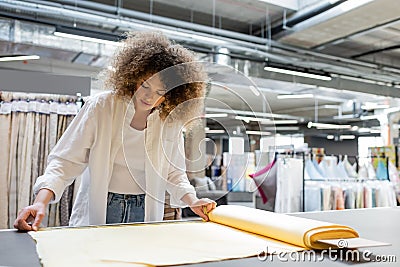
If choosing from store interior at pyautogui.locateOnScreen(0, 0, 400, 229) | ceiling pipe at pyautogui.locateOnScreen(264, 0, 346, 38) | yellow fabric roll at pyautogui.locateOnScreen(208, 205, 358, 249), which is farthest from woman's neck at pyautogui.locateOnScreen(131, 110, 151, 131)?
ceiling pipe at pyautogui.locateOnScreen(264, 0, 346, 38)

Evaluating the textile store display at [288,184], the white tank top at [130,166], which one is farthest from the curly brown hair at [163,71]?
the textile store display at [288,184]

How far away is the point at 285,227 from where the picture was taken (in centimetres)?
87

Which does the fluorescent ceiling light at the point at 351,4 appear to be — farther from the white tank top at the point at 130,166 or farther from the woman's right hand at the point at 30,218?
the woman's right hand at the point at 30,218

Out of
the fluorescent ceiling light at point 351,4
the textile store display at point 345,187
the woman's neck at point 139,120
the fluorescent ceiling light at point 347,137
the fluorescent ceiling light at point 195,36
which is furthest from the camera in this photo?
the fluorescent ceiling light at point 347,137

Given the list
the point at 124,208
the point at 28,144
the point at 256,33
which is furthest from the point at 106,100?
the point at 256,33

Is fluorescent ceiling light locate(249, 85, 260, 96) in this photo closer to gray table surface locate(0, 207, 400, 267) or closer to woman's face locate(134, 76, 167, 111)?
woman's face locate(134, 76, 167, 111)

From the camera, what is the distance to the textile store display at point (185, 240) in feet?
2.30

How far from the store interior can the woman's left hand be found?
0.18ft

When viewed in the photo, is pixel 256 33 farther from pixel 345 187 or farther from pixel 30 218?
pixel 30 218

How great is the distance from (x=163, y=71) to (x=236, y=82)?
0.21 meters

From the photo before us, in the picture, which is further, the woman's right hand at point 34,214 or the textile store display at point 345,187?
the textile store display at point 345,187

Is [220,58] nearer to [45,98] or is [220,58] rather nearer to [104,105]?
[45,98]

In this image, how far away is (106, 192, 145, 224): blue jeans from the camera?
136cm

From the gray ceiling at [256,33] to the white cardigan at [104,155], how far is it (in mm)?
1704
